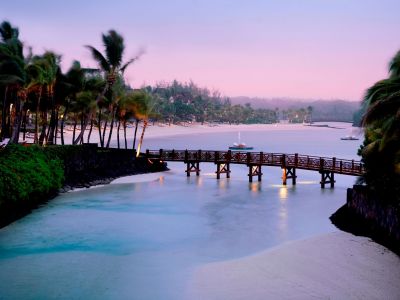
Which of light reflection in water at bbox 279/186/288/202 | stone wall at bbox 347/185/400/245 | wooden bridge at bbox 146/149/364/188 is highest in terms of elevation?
wooden bridge at bbox 146/149/364/188

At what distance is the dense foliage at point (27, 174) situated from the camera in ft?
76.9

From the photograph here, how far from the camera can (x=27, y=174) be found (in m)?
26.0

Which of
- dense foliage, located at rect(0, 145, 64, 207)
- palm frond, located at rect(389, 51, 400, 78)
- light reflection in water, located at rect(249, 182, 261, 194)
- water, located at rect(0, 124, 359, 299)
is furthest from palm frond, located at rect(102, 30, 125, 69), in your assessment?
palm frond, located at rect(389, 51, 400, 78)

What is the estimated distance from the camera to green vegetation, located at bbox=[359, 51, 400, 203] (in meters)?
15.9

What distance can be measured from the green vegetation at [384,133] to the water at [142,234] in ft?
13.4

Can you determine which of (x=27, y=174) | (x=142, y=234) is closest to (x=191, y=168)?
(x=27, y=174)

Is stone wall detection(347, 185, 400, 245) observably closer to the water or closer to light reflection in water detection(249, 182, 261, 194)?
the water

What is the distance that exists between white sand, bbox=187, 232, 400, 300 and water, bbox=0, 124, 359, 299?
102cm

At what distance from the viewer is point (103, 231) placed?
2284 cm

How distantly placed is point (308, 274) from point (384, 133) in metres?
5.95

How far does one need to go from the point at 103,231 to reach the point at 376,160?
1374cm

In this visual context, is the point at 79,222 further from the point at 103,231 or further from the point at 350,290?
the point at 350,290

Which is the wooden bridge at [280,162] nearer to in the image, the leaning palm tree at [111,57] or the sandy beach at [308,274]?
the leaning palm tree at [111,57]

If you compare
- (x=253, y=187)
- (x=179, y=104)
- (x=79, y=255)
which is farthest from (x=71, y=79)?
(x=179, y=104)
